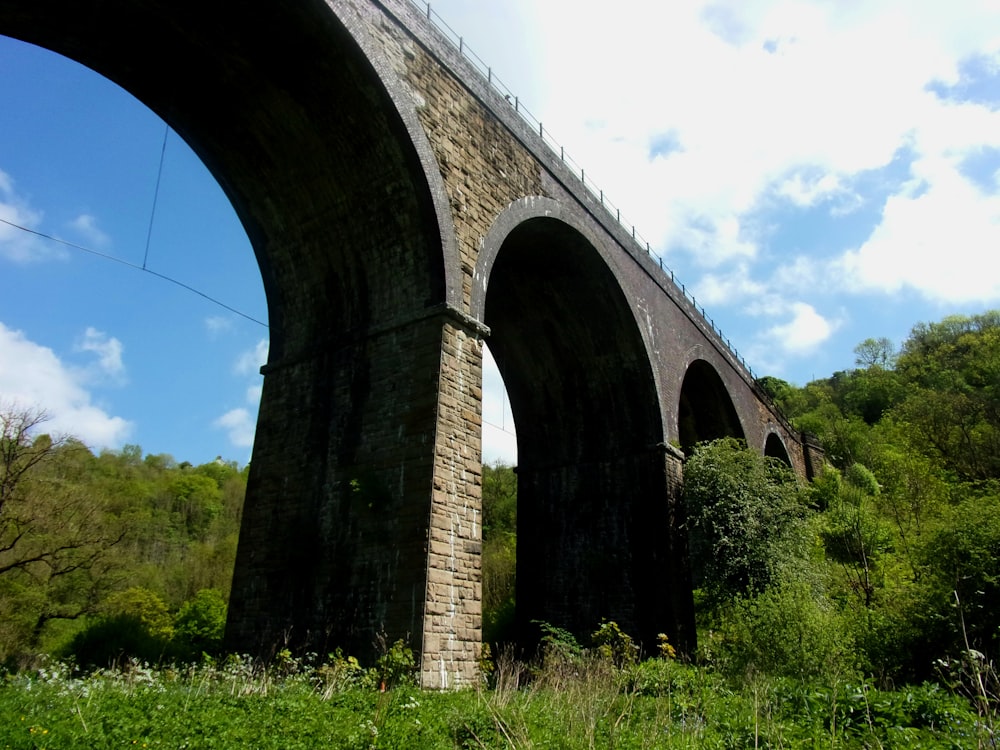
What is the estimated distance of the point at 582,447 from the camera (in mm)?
15695

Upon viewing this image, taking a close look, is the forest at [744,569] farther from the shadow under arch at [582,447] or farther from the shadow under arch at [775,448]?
the shadow under arch at [775,448]

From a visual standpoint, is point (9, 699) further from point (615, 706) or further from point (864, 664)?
point (864, 664)

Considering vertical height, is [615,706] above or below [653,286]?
below

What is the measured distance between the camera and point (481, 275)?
1025 cm

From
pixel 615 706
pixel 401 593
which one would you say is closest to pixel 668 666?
pixel 615 706

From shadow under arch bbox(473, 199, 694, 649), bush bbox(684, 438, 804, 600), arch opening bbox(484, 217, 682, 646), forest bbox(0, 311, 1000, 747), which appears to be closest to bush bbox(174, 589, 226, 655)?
forest bbox(0, 311, 1000, 747)

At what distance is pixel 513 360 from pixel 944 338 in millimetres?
50158

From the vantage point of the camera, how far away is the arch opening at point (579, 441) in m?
14.2

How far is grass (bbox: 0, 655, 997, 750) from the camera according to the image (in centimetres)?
464

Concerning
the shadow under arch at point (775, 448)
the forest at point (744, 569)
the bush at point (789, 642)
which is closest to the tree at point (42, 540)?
the forest at point (744, 569)

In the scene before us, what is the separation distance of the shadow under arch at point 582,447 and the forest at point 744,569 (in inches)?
30.4

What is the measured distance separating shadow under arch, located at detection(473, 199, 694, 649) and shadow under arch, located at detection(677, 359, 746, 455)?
5.22 meters

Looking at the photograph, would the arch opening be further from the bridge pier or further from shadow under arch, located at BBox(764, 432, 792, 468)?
shadow under arch, located at BBox(764, 432, 792, 468)

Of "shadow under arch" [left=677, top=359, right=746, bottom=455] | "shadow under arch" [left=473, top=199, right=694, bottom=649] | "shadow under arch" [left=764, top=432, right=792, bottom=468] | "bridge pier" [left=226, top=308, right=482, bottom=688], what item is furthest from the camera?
"shadow under arch" [left=764, top=432, right=792, bottom=468]
